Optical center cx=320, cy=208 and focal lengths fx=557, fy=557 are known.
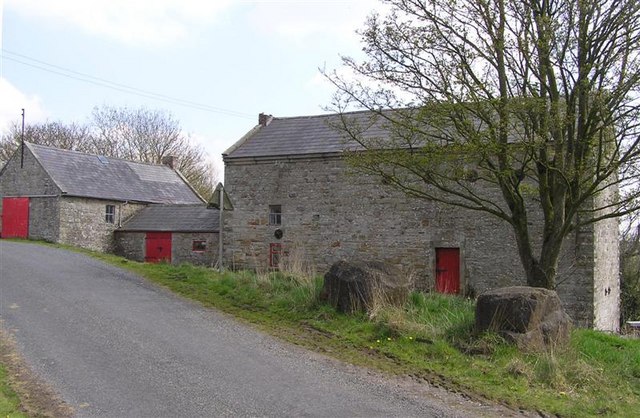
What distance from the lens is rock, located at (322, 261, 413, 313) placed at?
32.7 feet

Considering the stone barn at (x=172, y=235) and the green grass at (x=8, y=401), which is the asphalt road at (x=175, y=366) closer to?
the green grass at (x=8, y=401)

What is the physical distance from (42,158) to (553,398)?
27.0m

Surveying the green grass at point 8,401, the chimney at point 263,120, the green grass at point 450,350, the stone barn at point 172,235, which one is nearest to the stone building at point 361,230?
the chimney at point 263,120

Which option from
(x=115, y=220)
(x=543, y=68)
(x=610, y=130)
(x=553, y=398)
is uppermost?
(x=543, y=68)

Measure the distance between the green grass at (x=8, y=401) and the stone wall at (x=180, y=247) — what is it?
1712 centimetres

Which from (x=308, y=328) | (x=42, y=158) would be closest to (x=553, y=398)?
(x=308, y=328)

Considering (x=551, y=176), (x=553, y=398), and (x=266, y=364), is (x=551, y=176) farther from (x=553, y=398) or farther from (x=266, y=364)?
(x=266, y=364)

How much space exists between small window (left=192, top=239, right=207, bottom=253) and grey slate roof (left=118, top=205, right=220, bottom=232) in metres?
0.51

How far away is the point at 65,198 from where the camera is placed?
86.2ft

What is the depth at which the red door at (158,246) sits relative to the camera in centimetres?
2645

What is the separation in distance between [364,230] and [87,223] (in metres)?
14.8

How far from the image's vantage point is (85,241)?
26.8 metres

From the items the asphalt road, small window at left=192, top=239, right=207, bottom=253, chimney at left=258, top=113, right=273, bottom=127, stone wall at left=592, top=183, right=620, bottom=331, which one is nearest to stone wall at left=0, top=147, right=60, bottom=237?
small window at left=192, top=239, right=207, bottom=253

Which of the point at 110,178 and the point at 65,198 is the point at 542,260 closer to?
the point at 65,198
